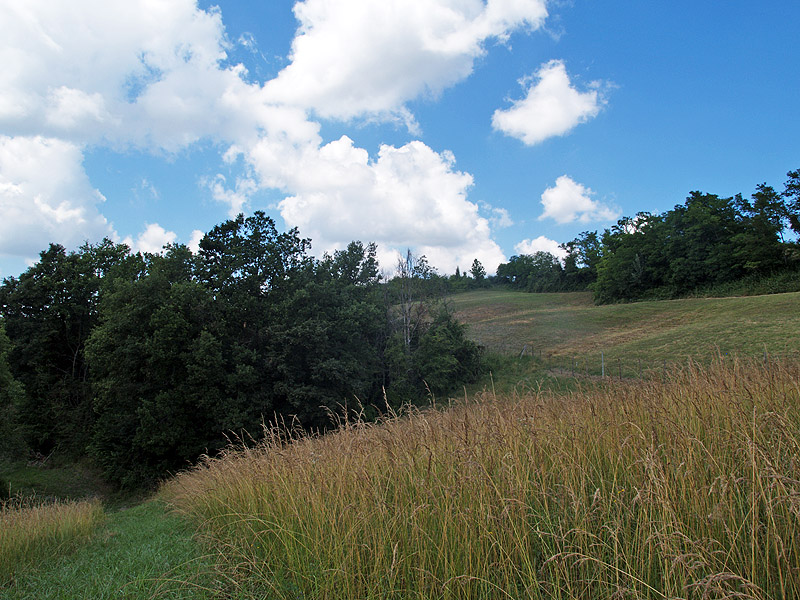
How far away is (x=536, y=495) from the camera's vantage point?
278 cm

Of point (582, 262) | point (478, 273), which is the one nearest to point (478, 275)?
point (478, 273)

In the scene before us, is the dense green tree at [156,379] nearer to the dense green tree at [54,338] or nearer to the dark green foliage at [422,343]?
the dense green tree at [54,338]

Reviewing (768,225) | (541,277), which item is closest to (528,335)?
(768,225)

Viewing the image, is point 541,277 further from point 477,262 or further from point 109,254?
point 109,254

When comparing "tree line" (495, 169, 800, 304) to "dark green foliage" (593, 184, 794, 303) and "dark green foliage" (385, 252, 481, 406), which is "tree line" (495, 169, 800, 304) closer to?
"dark green foliage" (593, 184, 794, 303)

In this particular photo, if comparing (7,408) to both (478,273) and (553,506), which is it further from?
(478,273)

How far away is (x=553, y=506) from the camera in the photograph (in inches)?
105

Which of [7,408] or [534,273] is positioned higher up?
[534,273]

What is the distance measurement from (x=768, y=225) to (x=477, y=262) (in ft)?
240

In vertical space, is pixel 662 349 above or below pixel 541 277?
below

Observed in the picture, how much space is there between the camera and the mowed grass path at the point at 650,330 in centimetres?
2616

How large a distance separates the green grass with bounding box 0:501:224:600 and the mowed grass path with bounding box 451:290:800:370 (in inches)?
783

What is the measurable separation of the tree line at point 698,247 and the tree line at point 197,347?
40572mm

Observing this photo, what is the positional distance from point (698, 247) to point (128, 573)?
6728cm
